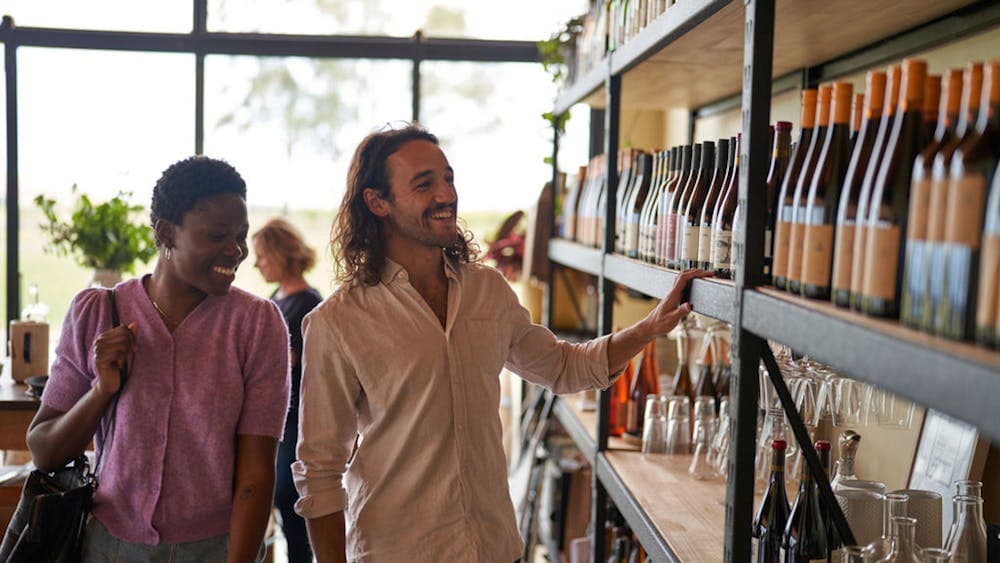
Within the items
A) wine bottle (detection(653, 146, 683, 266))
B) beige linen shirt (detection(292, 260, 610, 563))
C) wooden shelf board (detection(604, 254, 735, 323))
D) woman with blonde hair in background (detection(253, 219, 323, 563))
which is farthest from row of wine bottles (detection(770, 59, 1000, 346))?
woman with blonde hair in background (detection(253, 219, 323, 563))

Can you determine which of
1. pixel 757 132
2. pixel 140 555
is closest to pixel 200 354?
pixel 140 555

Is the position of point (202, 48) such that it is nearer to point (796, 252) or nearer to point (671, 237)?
point (671, 237)

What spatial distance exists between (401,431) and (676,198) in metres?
0.83

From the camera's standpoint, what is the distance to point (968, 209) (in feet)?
3.18

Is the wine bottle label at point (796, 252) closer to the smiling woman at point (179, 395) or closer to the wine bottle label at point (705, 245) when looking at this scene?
the wine bottle label at point (705, 245)

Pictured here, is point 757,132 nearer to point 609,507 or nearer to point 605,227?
point 605,227

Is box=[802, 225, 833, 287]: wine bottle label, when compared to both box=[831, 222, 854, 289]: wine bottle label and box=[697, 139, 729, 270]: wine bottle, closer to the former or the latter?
box=[831, 222, 854, 289]: wine bottle label

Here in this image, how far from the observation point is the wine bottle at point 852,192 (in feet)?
4.12

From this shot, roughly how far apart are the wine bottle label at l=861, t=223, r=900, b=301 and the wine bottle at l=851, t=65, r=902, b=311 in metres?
0.02

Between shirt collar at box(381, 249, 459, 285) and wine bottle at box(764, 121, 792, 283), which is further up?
wine bottle at box(764, 121, 792, 283)

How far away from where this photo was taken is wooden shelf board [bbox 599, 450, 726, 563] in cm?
201

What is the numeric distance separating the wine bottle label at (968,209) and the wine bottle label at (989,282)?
0.12 ft

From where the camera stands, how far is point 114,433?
6.37ft

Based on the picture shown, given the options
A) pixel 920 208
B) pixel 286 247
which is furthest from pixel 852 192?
pixel 286 247
